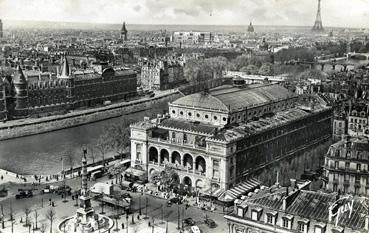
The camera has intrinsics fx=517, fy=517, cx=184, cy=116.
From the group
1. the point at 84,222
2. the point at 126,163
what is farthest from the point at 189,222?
the point at 126,163

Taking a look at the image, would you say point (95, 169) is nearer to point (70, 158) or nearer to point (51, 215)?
point (70, 158)

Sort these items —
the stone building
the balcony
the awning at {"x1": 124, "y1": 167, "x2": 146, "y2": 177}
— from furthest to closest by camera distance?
the awning at {"x1": 124, "y1": 167, "x2": 146, "y2": 177}
the balcony
the stone building

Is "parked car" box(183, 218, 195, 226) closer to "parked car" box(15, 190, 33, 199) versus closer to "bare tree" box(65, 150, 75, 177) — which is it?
"parked car" box(15, 190, 33, 199)

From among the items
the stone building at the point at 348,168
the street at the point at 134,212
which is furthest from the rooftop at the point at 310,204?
the stone building at the point at 348,168

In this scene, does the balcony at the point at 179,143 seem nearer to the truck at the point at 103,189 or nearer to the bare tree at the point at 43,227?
the truck at the point at 103,189

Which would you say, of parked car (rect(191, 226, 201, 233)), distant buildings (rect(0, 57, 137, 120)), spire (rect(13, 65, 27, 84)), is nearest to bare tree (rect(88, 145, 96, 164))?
distant buildings (rect(0, 57, 137, 120))

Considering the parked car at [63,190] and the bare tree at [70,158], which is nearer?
the parked car at [63,190]
